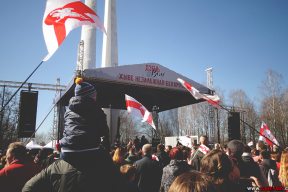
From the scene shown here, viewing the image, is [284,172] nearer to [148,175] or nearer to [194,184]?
[194,184]

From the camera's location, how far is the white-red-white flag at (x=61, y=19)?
4.35 m

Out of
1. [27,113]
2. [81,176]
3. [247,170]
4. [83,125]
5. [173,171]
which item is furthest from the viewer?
[27,113]

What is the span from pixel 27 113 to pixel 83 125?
13858 millimetres

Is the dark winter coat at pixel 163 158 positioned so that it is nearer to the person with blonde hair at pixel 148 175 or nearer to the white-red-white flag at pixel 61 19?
the person with blonde hair at pixel 148 175

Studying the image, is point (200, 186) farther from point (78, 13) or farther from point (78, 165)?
point (78, 13)

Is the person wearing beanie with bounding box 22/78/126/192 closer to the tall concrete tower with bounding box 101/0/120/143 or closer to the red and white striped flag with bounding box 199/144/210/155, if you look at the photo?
the red and white striped flag with bounding box 199/144/210/155

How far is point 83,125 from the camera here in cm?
167

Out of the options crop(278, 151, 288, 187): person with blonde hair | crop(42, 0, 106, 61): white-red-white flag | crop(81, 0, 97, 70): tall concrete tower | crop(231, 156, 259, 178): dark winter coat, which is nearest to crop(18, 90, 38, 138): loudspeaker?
crop(81, 0, 97, 70): tall concrete tower

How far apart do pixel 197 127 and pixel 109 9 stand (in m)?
25.5

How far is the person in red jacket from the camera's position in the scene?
265 centimetres

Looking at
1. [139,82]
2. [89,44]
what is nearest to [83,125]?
[139,82]

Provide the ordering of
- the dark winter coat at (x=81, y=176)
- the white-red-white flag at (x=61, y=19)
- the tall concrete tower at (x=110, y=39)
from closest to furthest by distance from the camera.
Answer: the dark winter coat at (x=81, y=176) → the white-red-white flag at (x=61, y=19) → the tall concrete tower at (x=110, y=39)

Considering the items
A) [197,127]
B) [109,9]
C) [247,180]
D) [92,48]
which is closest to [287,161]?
[247,180]

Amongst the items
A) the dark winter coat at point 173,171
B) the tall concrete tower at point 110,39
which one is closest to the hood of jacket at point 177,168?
the dark winter coat at point 173,171
